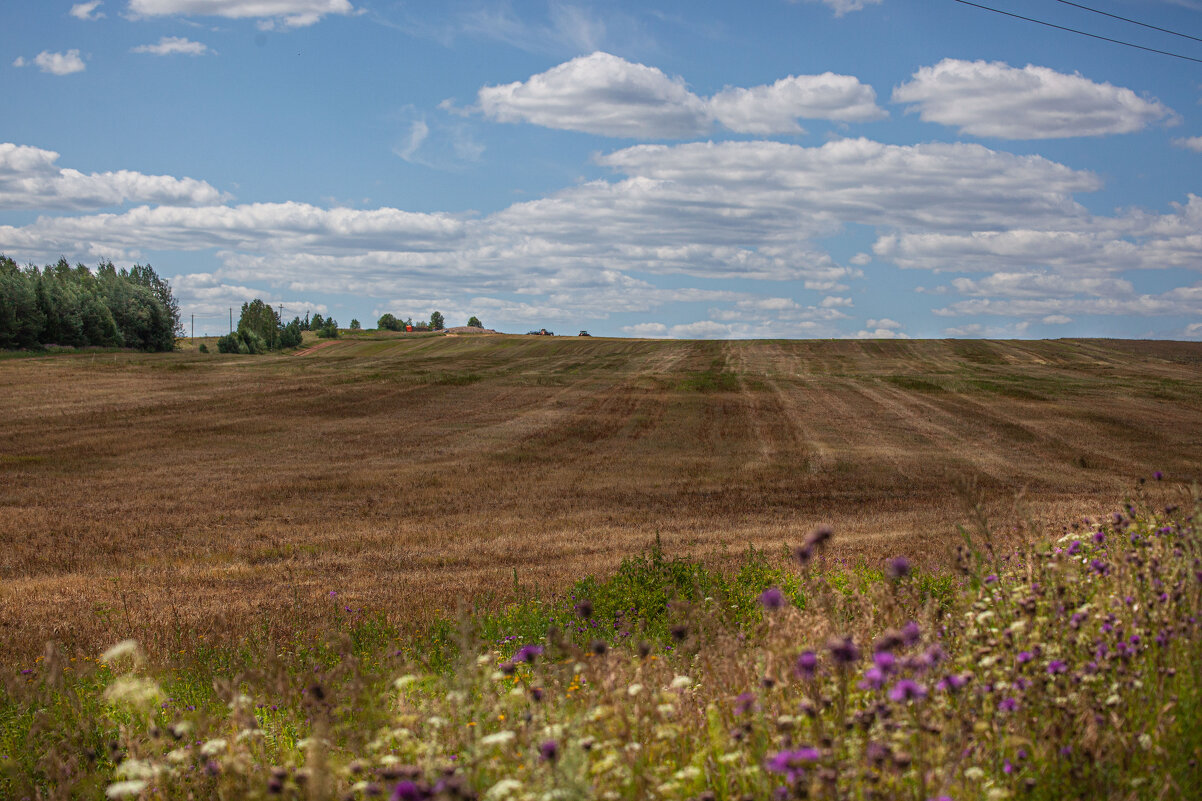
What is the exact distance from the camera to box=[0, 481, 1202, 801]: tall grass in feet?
9.97

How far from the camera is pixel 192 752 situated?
5152 millimetres

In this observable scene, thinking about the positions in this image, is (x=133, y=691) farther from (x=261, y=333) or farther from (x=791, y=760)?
(x=261, y=333)

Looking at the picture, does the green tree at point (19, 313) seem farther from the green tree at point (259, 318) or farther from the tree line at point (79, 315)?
the green tree at point (259, 318)

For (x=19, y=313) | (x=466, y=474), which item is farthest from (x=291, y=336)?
(x=466, y=474)

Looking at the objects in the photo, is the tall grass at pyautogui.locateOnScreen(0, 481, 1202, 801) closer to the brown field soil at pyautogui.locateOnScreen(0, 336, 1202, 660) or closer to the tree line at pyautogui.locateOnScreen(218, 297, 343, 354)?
the brown field soil at pyautogui.locateOnScreen(0, 336, 1202, 660)

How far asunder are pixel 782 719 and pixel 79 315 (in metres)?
99.1

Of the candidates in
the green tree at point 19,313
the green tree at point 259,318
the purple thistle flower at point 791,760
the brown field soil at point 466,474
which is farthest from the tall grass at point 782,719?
the green tree at point 259,318

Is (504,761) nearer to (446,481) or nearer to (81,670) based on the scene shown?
(81,670)

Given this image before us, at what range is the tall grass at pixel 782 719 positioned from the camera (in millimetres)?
3039

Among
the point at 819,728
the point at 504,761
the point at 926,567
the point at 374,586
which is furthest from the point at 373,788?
the point at 374,586

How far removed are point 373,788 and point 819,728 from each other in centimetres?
155

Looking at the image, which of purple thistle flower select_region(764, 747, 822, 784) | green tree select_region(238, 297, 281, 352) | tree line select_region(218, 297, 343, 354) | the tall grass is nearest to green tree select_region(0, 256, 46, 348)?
tree line select_region(218, 297, 343, 354)

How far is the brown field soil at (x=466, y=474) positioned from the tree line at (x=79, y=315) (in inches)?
1127

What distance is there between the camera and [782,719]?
2.96 metres
